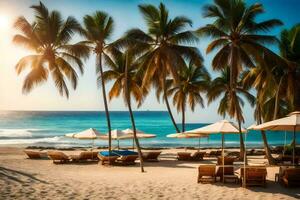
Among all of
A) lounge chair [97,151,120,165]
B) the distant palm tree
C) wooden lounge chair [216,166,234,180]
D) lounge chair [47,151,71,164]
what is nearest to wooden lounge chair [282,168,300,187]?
wooden lounge chair [216,166,234,180]

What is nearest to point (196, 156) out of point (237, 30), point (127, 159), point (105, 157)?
point (127, 159)

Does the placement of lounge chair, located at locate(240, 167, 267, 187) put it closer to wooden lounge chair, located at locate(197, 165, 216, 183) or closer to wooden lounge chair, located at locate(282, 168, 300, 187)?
wooden lounge chair, located at locate(282, 168, 300, 187)

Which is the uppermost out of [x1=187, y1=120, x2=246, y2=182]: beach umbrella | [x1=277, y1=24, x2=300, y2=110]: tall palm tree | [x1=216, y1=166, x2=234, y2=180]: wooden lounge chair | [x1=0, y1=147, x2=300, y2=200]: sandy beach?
[x1=277, y1=24, x2=300, y2=110]: tall palm tree

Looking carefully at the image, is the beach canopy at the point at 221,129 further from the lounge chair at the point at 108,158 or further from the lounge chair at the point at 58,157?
the lounge chair at the point at 58,157

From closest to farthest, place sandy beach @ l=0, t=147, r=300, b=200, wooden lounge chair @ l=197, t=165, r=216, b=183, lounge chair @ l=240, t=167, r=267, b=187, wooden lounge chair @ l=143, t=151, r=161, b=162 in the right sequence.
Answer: sandy beach @ l=0, t=147, r=300, b=200 → lounge chair @ l=240, t=167, r=267, b=187 → wooden lounge chair @ l=197, t=165, r=216, b=183 → wooden lounge chair @ l=143, t=151, r=161, b=162

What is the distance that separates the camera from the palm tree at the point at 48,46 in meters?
23.9

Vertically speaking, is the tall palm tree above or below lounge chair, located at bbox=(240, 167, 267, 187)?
above

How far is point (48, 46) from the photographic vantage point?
80.5 feet

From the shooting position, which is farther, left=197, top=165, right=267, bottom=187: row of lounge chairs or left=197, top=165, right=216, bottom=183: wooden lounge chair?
left=197, top=165, right=216, bottom=183: wooden lounge chair

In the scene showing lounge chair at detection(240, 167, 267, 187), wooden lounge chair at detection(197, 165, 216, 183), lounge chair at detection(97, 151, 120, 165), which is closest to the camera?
lounge chair at detection(240, 167, 267, 187)

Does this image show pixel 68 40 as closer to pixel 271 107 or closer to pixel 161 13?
pixel 161 13

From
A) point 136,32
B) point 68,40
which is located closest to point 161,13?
point 136,32

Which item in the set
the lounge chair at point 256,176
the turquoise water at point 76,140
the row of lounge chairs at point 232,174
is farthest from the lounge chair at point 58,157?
the turquoise water at point 76,140

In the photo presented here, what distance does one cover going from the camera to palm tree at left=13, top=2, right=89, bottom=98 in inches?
942
